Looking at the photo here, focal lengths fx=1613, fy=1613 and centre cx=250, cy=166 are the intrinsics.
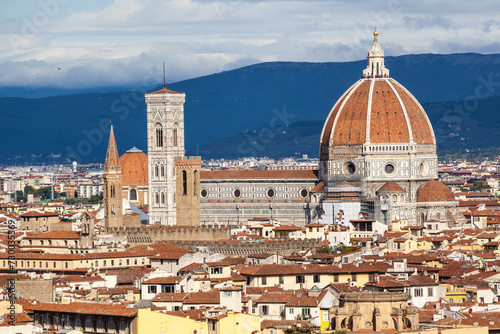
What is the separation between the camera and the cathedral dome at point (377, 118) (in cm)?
11906

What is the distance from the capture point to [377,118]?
391ft

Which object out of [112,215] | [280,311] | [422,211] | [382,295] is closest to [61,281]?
[280,311]

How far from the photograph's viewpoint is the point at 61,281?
206 ft

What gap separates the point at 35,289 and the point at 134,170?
9033 cm

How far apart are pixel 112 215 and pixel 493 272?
1809 inches

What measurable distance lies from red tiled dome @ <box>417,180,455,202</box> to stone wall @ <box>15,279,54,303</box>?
61132mm

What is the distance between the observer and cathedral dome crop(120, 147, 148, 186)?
146m

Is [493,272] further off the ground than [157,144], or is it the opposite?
[157,144]

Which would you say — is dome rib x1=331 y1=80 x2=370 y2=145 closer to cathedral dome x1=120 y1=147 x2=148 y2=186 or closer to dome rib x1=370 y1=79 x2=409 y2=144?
dome rib x1=370 y1=79 x2=409 y2=144

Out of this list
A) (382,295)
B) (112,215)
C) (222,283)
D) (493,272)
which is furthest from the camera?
(112,215)

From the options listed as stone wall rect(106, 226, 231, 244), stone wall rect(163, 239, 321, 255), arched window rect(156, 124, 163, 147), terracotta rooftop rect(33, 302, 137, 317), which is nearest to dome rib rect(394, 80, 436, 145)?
arched window rect(156, 124, 163, 147)

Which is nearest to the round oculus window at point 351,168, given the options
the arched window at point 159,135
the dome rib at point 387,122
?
the dome rib at point 387,122

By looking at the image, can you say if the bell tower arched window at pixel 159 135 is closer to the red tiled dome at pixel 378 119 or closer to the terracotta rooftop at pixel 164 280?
the red tiled dome at pixel 378 119

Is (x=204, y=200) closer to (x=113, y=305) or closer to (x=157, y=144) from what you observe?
(x=157, y=144)
